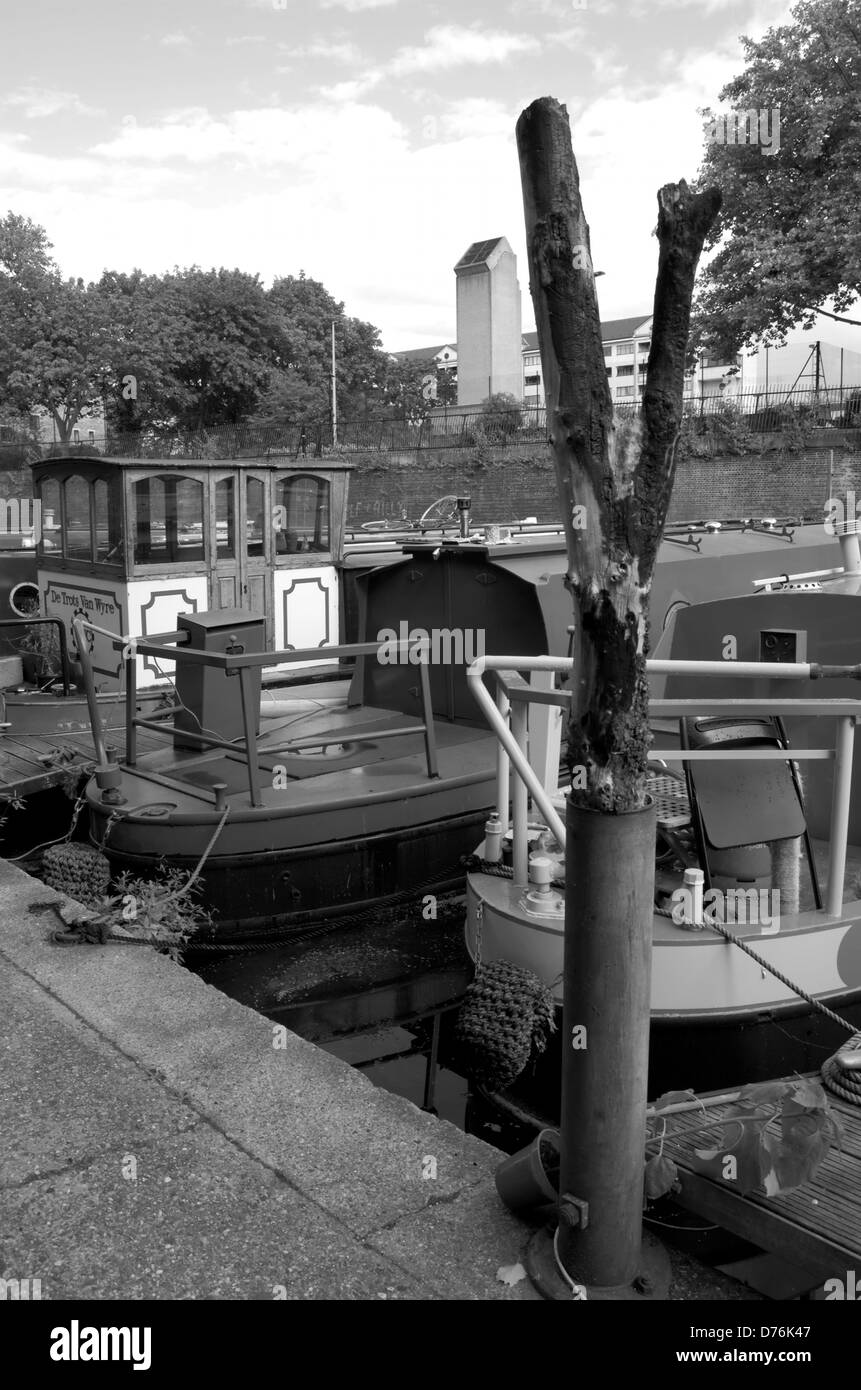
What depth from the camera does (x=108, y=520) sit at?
1035cm

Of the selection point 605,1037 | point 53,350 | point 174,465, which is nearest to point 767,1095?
point 605,1037

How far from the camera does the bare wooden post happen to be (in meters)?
2.42

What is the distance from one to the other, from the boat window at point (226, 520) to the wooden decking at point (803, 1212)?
27.4ft

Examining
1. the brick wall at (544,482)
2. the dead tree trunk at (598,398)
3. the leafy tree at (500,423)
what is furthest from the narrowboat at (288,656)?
the leafy tree at (500,423)

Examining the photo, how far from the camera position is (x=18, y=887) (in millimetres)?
6191

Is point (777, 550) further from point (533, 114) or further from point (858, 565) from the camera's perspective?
point (533, 114)

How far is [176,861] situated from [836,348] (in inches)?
1335

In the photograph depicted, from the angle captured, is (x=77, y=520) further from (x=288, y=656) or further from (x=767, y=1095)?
(x=767, y=1095)

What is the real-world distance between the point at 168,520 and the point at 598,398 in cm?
844

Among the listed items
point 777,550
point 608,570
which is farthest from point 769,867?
point 777,550

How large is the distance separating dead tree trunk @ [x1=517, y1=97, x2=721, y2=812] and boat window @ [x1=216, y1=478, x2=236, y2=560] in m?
8.50

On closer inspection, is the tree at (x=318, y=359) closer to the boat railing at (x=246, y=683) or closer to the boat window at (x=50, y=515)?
the boat window at (x=50, y=515)

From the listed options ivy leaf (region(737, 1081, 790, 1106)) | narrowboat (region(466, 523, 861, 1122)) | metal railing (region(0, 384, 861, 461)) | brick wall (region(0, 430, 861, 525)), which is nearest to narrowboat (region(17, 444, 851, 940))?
narrowboat (region(466, 523, 861, 1122))

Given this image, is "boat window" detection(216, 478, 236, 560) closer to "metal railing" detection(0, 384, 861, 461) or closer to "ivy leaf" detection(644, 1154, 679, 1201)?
"ivy leaf" detection(644, 1154, 679, 1201)
